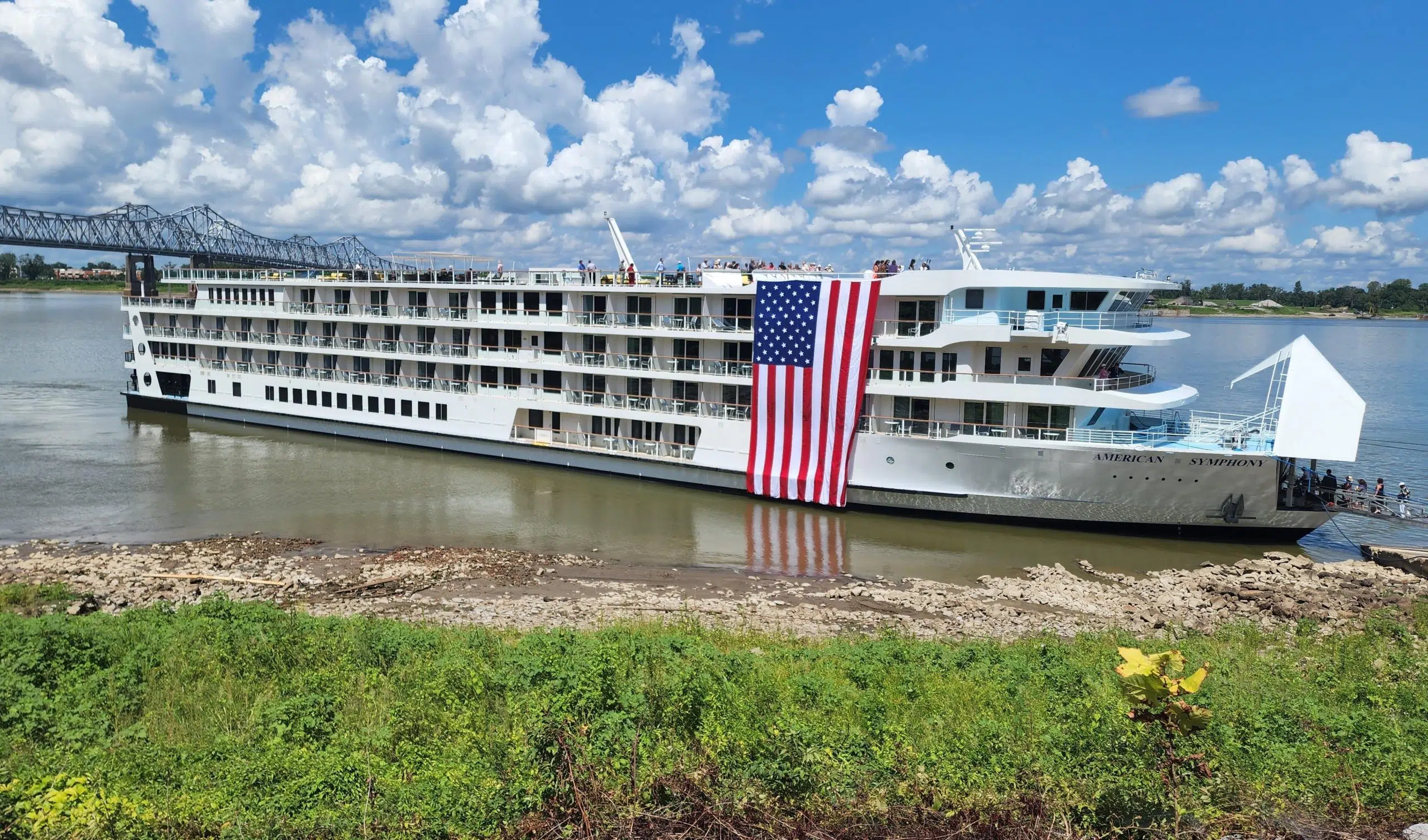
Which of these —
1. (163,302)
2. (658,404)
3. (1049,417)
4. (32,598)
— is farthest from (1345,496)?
(163,302)

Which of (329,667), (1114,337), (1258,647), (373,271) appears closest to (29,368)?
(373,271)

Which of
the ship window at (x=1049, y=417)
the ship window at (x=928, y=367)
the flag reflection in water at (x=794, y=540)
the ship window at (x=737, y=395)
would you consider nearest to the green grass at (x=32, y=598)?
the flag reflection in water at (x=794, y=540)

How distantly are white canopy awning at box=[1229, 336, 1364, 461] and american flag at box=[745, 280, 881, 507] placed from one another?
384 inches

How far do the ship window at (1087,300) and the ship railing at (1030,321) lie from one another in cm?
32

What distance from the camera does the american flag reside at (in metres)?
23.0

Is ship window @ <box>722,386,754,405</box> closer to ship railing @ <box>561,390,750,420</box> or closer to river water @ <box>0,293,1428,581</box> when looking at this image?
ship railing @ <box>561,390,750,420</box>

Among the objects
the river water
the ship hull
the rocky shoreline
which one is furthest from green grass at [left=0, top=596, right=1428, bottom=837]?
the river water

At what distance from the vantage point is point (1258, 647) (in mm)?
13602

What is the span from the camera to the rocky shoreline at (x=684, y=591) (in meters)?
16.1

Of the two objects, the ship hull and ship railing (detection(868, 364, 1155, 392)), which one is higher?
ship railing (detection(868, 364, 1155, 392))

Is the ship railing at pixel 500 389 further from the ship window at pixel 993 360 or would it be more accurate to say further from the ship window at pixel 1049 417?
the ship window at pixel 1049 417

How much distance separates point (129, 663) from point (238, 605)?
3.25 metres

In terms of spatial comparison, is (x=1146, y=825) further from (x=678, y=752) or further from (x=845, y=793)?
(x=678, y=752)

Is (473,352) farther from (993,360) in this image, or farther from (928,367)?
(993,360)
